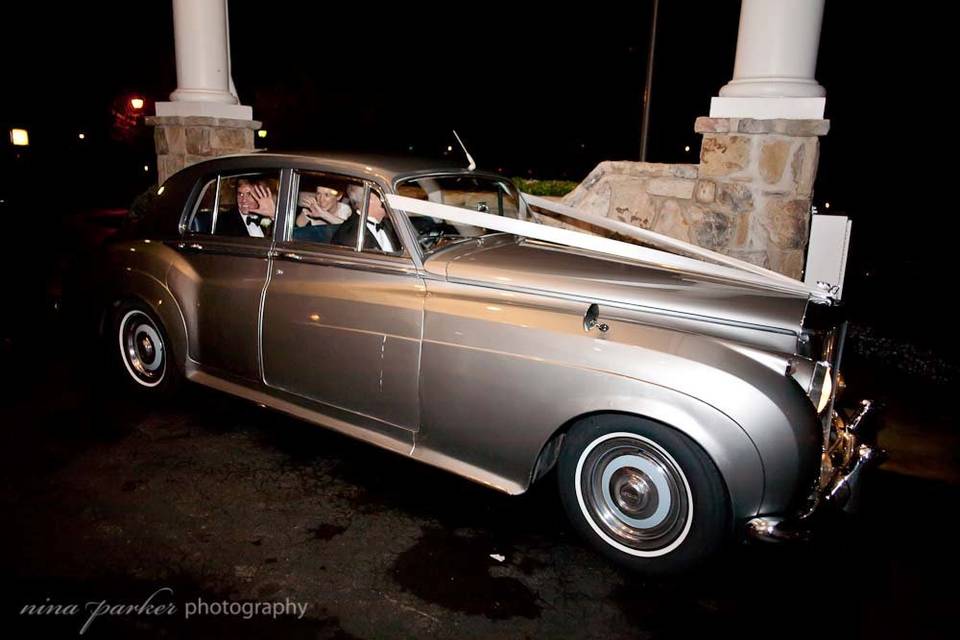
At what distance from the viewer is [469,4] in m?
24.3

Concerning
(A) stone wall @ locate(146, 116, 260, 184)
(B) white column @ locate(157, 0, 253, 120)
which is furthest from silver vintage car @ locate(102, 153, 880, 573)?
(B) white column @ locate(157, 0, 253, 120)

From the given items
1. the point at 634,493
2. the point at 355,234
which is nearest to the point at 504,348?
the point at 634,493

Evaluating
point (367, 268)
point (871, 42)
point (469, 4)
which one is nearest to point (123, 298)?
point (367, 268)

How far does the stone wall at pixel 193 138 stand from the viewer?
811 centimetres

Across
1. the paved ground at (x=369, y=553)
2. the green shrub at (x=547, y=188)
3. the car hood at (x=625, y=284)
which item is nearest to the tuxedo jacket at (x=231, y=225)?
the paved ground at (x=369, y=553)

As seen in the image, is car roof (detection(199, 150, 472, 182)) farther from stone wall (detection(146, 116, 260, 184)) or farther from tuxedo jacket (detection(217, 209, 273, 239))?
stone wall (detection(146, 116, 260, 184))

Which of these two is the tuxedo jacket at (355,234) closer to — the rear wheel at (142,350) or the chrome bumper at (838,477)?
the rear wheel at (142,350)

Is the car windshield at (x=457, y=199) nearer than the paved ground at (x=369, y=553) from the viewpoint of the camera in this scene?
No

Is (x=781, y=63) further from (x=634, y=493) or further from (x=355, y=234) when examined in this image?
(x=634, y=493)

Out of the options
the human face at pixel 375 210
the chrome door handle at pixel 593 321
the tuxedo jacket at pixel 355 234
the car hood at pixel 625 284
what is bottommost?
the chrome door handle at pixel 593 321

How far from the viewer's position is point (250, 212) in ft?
14.5

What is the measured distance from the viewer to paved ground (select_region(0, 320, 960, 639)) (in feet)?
8.54

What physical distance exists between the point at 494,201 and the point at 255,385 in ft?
6.55

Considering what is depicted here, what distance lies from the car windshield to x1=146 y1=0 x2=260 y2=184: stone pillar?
4.87m
